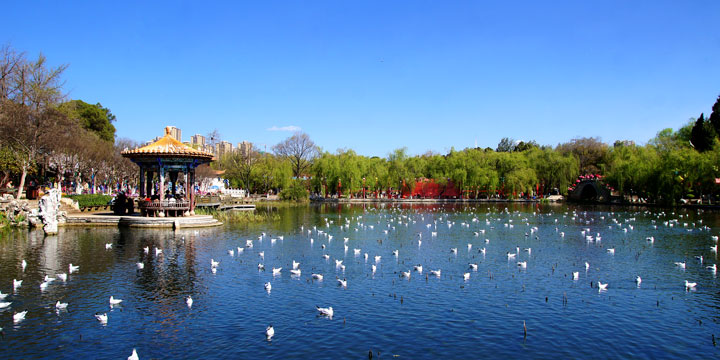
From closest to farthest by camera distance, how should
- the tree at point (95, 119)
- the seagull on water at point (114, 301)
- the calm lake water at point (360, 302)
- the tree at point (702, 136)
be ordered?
the calm lake water at point (360, 302) → the seagull on water at point (114, 301) → the tree at point (702, 136) → the tree at point (95, 119)

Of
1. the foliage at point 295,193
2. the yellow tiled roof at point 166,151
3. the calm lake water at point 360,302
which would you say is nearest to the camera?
the calm lake water at point 360,302

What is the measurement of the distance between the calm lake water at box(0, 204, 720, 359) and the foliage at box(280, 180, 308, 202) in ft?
179

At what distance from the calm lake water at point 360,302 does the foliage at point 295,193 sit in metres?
54.7

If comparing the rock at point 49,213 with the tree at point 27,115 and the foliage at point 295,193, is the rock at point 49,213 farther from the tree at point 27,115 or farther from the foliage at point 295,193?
the foliage at point 295,193

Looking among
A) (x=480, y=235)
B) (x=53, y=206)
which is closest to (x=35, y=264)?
(x=53, y=206)

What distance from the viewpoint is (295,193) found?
86000 millimetres

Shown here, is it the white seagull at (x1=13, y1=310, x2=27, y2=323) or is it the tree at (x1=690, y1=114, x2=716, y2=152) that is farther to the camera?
the tree at (x1=690, y1=114, x2=716, y2=152)

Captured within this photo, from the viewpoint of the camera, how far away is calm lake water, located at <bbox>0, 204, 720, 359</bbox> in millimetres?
13266

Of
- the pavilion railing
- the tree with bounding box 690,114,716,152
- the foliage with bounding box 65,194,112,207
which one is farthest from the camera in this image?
the tree with bounding box 690,114,716,152

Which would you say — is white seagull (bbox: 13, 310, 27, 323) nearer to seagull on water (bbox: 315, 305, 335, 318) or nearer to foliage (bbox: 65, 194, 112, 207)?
seagull on water (bbox: 315, 305, 335, 318)

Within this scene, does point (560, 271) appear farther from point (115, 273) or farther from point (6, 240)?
point (6, 240)

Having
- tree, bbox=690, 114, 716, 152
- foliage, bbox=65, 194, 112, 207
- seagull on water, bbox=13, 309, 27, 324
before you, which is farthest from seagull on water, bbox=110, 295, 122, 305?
tree, bbox=690, 114, 716, 152

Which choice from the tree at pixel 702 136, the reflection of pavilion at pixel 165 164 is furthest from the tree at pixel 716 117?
the reflection of pavilion at pixel 165 164

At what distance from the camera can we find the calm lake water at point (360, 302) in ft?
43.5
